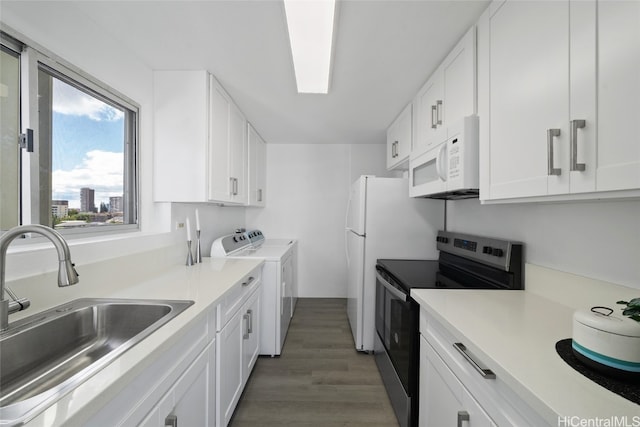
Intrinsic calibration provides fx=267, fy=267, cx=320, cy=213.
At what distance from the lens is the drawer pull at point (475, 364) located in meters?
0.76

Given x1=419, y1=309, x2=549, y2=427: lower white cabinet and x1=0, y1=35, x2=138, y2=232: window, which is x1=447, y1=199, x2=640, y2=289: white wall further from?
x1=0, y1=35, x2=138, y2=232: window

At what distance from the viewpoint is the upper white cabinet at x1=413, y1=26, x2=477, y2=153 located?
1.41 m

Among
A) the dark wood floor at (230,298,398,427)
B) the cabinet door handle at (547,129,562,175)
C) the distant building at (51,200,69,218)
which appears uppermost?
the cabinet door handle at (547,129,562,175)

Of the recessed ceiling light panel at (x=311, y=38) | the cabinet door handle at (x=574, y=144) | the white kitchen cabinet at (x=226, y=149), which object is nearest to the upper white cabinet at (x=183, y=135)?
the white kitchen cabinet at (x=226, y=149)

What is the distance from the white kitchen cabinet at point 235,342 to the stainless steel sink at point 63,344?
375 mm

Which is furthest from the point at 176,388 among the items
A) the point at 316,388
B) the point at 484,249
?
the point at 484,249

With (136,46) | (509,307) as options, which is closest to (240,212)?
(136,46)

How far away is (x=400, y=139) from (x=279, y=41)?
60.7 inches

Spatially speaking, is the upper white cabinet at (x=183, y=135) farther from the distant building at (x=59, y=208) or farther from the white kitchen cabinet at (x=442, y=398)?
the white kitchen cabinet at (x=442, y=398)

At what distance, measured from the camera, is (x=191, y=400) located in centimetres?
107

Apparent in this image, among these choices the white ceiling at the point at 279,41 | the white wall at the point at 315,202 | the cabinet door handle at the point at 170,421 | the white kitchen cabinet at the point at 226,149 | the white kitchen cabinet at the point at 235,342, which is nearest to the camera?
the cabinet door handle at the point at 170,421

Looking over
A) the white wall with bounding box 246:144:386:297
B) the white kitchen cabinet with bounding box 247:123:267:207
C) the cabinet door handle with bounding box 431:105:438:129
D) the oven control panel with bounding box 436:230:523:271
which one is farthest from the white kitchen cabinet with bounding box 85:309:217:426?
the white wall with bounding box 246:144:386:297

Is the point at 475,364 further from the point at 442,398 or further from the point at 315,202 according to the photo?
the point at 315,202

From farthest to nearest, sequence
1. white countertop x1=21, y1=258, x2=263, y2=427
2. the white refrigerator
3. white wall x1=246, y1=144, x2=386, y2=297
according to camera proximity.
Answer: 1. white wall x1=246, y1=144, x2=386, y2=297
2. the white refrigerator
3. white countertop x1=21, y1=258, x2=263, y2=427
